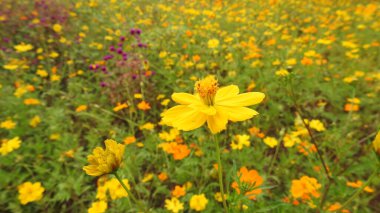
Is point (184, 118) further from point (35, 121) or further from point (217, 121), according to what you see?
point (35, 121)

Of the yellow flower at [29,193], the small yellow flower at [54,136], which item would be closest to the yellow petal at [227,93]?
the yellow flower at [29,193]

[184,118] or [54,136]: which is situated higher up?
[184,118]

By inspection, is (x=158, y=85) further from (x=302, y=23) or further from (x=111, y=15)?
(x=302, y=23)

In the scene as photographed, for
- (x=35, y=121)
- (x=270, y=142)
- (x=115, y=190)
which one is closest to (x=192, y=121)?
(x=115, y=190)

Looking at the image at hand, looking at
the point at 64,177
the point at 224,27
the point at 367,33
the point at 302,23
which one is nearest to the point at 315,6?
the point at 302,23

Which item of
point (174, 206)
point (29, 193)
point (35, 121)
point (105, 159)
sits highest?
point (105, 159)

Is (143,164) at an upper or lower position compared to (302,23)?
lower
